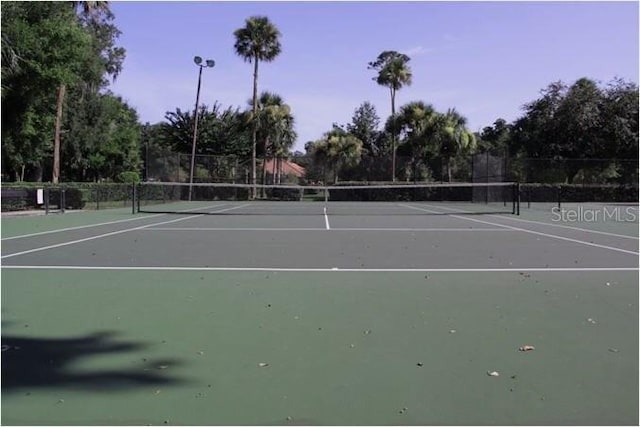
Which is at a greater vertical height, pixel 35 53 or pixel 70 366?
pixel 35 53

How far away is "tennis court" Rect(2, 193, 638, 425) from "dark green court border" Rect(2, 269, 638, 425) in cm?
2

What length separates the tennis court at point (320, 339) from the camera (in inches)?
142

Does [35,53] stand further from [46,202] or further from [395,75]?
[395,75]

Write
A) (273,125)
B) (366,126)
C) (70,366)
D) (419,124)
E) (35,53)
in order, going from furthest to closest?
1. (366,126)
2. (419,124)
3. (273,125)
4. (35,53)
5. (70,366)

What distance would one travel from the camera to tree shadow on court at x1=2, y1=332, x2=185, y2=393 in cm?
396

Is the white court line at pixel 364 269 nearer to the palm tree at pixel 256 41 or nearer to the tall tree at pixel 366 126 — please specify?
the palm tree at pixel 256 41

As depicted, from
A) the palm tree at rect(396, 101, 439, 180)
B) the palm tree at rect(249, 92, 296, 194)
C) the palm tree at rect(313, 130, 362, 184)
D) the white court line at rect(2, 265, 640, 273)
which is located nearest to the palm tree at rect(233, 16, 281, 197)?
the palm tree at rect(249, 92, 296, 194)

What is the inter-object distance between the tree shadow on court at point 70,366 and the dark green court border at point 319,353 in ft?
0.05

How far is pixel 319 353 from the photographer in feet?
15.3

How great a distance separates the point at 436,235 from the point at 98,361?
10887 millimetres

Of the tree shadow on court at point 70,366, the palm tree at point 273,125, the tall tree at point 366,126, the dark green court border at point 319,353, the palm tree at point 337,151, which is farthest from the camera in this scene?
the tall tree at point 366,126

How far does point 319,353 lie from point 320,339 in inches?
15.4

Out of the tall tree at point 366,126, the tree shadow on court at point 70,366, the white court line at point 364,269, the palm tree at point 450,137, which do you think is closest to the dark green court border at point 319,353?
the tree shadow on court at point 70,366

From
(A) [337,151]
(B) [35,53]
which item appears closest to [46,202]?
(B) [35,53]
